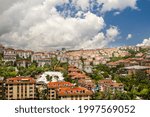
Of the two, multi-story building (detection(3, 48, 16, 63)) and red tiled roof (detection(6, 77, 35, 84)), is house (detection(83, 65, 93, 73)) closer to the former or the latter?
red tiled roof (detection(6, 77, 35, 84))

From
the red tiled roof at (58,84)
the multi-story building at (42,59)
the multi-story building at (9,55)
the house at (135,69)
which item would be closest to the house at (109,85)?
the house at (135,69)

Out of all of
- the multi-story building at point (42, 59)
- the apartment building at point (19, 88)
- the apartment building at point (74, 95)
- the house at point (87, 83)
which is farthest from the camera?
the multi-story building at point (42, 59)

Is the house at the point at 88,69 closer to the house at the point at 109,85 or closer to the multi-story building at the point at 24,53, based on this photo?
the house at the point at 109,85

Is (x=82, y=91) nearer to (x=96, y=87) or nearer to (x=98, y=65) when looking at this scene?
(x=96, y=87)

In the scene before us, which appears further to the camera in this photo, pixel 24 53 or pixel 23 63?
pixel 23 63

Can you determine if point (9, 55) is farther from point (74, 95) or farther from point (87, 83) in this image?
point (74, 95)

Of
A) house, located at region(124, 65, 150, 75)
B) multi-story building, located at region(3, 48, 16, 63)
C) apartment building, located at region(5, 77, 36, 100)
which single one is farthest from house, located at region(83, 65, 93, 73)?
multi-story building, located at region(3, 48, 16, 63)

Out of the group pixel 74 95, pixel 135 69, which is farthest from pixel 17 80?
pixel 135 69

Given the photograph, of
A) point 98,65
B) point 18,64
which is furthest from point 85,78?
point 18,64
